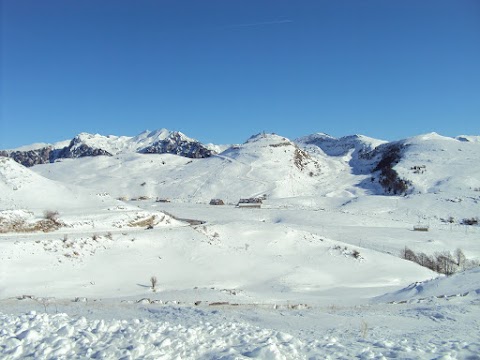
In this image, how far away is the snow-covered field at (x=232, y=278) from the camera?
10.1 meters

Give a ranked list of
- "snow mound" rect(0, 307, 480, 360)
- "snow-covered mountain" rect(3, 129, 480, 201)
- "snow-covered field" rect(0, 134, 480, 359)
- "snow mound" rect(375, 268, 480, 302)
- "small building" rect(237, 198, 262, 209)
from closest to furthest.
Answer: "snow mound" rect(0, 307, 480, 360) < "snow-covered field" rect(0, 134, 480, 359) < "snow mound" rect(375, 268, 480, 302) < "small building" rect(237, 198, 262, 209) < "snow-covered mountain" rect(3, 129, 480, 201)

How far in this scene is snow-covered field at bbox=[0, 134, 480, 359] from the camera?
10.1 meters

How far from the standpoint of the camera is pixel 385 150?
5507 inches

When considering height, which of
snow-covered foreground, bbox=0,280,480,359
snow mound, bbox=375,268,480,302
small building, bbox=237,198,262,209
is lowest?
snow mound, bbox=375,268,480,302

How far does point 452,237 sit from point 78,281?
42.1 meters

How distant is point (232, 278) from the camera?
32188 millimetres

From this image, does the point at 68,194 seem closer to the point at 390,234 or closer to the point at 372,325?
the point at 390,234

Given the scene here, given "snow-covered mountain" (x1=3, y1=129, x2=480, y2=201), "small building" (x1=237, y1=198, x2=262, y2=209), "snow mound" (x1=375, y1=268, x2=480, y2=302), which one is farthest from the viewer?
"snow-covered mountain" (x1=3, y1=129, x2=480, y2=201)

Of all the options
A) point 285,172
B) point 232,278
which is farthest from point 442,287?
point 285,172

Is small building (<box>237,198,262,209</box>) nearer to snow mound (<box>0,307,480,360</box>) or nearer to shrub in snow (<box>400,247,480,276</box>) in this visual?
shrub in snow (<box>400,247,480,276</box>)

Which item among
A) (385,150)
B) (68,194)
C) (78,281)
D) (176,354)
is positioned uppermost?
(385,150)

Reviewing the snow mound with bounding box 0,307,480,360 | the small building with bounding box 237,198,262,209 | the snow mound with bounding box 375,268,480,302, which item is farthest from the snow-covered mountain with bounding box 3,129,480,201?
the snow mound with bounding box 0,307,480,360

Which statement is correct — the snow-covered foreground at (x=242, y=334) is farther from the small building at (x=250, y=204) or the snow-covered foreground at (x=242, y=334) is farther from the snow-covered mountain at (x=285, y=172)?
the snow-covered mountain at (x=285, y=172)

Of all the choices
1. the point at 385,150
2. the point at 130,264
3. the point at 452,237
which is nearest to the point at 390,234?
the point at 452,237
